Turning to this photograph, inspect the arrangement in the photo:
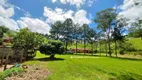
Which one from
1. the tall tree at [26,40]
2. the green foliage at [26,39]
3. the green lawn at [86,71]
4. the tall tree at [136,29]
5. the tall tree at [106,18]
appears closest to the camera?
the green lawn at [86,71]

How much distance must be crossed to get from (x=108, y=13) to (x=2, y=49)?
142 feet

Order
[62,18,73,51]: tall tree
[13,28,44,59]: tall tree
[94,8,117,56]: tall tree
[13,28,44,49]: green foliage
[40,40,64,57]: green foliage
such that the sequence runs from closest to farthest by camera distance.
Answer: [40,40,64,57]: green foliage, [13,28,44,59]: tall tree, [13,28,44,49]: green foliage, [94,8,117,56]: tall tree, [62,18,73,51]: tall tree

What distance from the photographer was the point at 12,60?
2377cm

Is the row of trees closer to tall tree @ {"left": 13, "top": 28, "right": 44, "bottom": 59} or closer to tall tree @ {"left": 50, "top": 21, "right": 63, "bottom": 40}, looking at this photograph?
tall tree @ {"left": 50, "top": 21, "right": 63, "bottom": 40}

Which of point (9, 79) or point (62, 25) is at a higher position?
point (62, 25)

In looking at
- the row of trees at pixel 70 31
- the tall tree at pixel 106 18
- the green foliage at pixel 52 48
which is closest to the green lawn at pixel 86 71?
the green foliage at pixel 52 48

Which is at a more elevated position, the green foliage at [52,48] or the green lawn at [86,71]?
the green foliage at [52,48]

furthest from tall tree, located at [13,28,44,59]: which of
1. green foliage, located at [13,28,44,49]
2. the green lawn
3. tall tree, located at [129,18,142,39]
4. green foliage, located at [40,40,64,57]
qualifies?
tall tree, located at [129,18,142,39]

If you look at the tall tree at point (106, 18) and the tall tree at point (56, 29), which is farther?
the tall tree at point (56, 29)

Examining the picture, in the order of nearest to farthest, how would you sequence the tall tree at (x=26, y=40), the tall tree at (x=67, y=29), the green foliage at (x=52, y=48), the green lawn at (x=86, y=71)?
1. the green lawn at (x=86, y=71)
2. the green foliage at (x=52, y=48)
3. the tall tree at (x=26, y=40)
4. the tall tree at (x=67, y=29)

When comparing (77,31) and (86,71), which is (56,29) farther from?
(86,71)

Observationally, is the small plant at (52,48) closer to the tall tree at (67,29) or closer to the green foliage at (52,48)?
the green foliage at (52,48)

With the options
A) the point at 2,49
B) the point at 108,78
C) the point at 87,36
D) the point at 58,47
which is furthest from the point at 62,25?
the point at 108,78

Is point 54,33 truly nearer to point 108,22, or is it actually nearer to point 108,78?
point 108,22
